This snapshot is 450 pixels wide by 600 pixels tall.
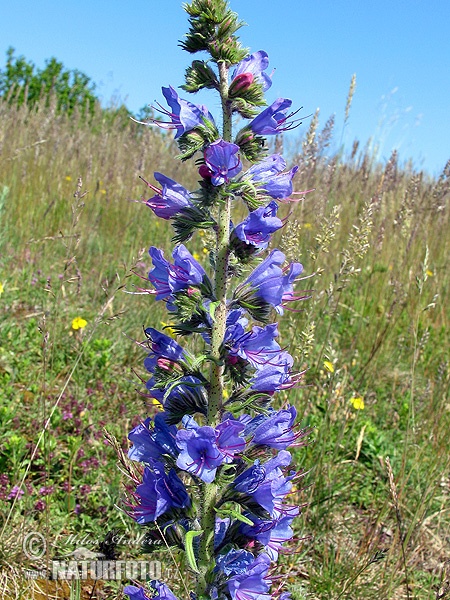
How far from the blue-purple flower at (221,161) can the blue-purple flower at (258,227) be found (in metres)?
0.12

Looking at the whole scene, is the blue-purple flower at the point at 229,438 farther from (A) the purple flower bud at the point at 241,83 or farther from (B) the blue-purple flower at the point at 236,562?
(A) the purple flower bud at the point at 241,83

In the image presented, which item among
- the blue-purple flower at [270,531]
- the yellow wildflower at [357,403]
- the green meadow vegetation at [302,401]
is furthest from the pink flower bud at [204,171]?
the yellow wildflower at [357,403]

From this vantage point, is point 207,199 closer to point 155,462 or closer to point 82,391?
point 155,462

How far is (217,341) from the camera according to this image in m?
1.64

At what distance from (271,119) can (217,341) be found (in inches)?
24.8

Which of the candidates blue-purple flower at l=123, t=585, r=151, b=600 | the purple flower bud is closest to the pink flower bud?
the purple flower bud

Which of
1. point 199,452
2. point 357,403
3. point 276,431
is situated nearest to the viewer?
point 199,452

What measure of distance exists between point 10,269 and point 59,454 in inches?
83.3

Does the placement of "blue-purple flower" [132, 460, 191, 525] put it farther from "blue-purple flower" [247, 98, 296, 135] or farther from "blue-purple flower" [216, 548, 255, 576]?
"blue-purple flower" [247, 98, 296, 135]

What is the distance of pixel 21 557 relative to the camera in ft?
7.16

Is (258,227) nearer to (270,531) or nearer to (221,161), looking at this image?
(221,161)

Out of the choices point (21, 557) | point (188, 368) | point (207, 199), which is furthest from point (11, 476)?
point (207, 199)

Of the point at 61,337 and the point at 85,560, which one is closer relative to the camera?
the point at 85,560

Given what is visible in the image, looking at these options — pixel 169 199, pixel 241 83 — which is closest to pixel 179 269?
pixel 169 199
